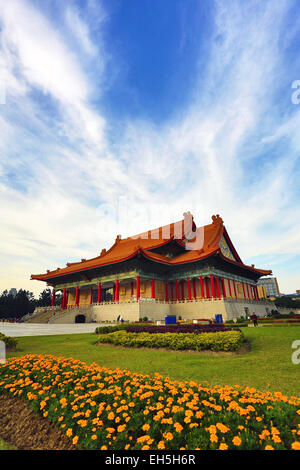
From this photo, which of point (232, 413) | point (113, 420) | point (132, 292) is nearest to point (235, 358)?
point (232, 413)

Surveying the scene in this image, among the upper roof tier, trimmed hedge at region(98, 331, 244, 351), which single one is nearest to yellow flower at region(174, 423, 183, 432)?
trimmed hedge at region(98, 331, 244, 351)

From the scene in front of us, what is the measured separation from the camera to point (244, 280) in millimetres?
32312

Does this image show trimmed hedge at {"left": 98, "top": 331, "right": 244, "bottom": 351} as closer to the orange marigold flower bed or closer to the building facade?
the orange marigold flower bed

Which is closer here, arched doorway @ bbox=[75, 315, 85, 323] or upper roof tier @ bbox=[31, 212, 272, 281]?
arched doorway @ bbox=[75, 315, 85, 323]

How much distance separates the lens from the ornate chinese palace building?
2409 centimetres

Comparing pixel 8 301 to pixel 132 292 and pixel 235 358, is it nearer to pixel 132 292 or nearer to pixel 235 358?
pixel 132 292

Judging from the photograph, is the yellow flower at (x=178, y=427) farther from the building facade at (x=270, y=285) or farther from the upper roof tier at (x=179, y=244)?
the building facade at (x=270, y=285)

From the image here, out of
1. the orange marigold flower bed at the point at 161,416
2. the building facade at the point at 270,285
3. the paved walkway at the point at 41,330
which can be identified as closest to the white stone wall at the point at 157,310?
the paved walkway at the point at 41,330

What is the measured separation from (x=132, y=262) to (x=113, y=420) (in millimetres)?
23289

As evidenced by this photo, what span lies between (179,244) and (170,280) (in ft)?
14.0

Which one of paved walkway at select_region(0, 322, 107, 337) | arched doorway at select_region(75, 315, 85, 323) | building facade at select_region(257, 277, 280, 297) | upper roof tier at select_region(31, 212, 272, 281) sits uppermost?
building facade at select_region(257, 277, 280, 297)

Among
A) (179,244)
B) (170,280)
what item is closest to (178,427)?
(170,280)

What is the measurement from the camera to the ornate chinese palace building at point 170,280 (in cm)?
2409
